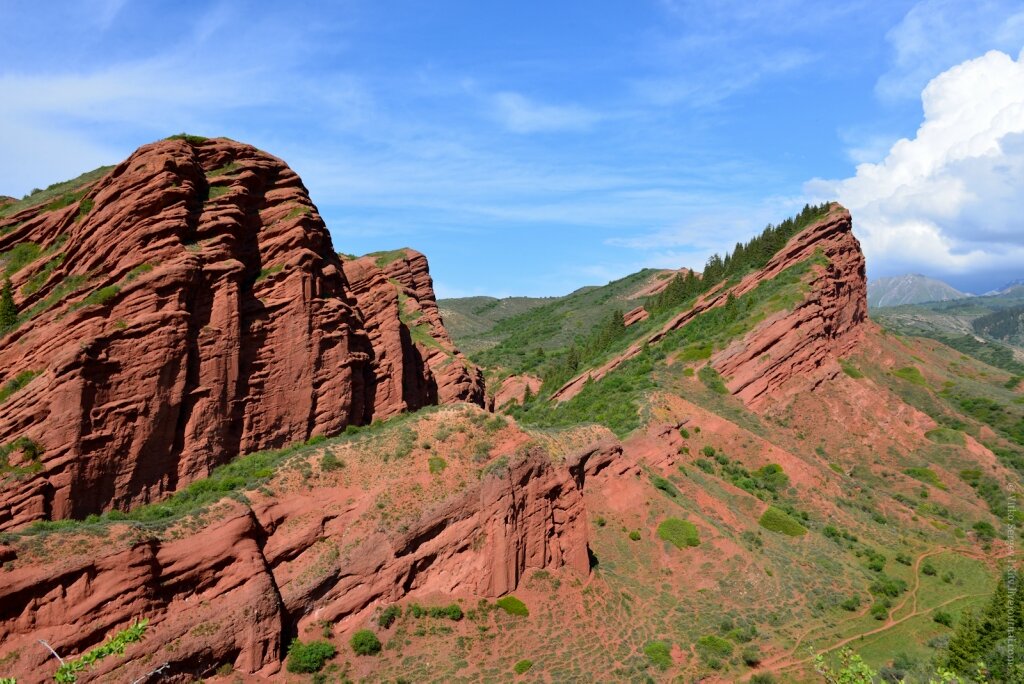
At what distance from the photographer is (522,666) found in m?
31.1

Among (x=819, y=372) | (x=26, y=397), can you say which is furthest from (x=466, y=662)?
(x=819, y=372)

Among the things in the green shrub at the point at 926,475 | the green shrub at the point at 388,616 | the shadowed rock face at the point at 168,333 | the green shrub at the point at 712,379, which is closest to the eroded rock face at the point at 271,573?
the green shrub at the point at 388,616

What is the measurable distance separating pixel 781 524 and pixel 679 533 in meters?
12.0

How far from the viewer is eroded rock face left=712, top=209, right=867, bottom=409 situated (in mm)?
71812

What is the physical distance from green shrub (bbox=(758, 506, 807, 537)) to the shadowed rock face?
36098 mm

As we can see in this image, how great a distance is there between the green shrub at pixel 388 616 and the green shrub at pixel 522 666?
21.7 feet

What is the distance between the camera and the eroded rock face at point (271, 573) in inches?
888

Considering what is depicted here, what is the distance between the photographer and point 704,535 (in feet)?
155

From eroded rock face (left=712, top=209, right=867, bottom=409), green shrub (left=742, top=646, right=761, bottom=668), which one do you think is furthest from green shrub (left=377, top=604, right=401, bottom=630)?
eroded rock face (left=712, top=209, right=867, bottom=409)

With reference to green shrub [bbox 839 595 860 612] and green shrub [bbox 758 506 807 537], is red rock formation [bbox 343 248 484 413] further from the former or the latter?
green shrub [bbox 839 595 860 612]

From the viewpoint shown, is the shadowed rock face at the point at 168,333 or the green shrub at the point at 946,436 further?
the green shrub at the point at 946,436

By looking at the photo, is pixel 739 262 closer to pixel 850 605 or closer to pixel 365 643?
pixel 850 605

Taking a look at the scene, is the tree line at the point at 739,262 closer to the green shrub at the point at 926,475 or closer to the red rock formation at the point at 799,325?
the red rock formation at the point at 799,325

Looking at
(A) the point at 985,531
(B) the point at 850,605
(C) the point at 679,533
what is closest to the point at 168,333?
(C) the point at 679,533
